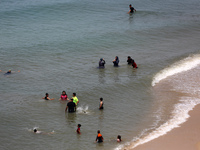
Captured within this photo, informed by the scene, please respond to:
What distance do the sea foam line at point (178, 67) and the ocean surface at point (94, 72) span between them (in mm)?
87

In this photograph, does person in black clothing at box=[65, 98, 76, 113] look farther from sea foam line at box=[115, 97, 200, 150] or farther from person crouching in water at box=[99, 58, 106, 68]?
person crouching in water at box=[99, 58, 106, 68]

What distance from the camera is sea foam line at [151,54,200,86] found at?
28.0 meters

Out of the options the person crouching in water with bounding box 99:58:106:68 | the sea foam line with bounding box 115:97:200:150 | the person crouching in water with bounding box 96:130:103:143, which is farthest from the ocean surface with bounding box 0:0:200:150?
the person crouching in water with bounding box 99:58:106:68

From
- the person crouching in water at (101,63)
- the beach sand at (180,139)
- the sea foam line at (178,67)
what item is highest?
the person crouching in water at (101,63)

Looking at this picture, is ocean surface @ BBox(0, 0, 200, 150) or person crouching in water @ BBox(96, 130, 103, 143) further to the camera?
ocean surface @ BBox(0, 0, 200, 150)

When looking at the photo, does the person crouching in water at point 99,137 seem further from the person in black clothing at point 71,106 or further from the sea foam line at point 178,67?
the sea foam line at point 178,67

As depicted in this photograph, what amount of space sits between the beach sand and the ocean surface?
63 cm

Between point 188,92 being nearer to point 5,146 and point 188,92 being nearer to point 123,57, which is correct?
point 123,57

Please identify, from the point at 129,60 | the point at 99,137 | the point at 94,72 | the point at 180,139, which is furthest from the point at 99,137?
the point at 129,60

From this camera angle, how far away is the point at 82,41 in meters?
36.7

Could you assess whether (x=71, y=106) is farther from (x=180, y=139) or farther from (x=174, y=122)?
(x=180, y=139)

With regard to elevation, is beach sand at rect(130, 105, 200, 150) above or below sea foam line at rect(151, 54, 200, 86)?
below

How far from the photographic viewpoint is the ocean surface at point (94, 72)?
20125mm

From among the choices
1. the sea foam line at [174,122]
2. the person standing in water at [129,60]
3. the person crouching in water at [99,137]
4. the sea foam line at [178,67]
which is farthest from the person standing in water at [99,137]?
the person standing in water at [129,60]
